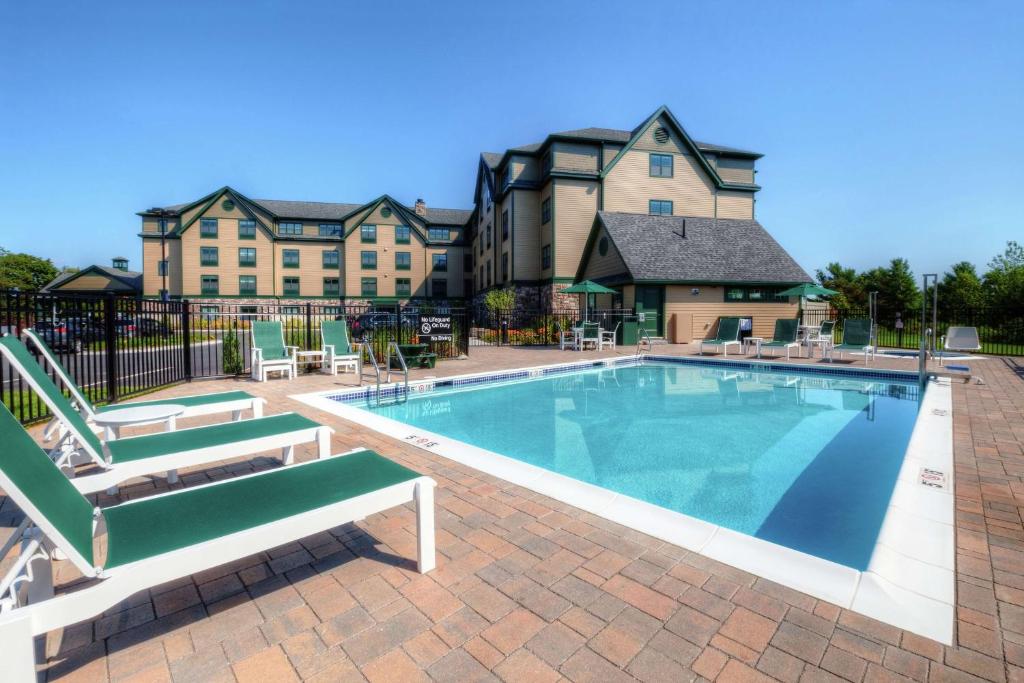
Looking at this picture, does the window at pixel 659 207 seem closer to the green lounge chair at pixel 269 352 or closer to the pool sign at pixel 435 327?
the pool sign at pixel 435 327

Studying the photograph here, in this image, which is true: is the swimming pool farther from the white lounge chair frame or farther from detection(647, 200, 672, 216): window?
detection(647, 200, 672, 216): window

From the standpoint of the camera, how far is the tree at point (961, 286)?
33.3 m

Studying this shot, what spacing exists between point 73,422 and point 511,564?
2.85 metres

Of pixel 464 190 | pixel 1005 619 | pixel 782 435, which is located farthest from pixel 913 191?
pixel 464 190

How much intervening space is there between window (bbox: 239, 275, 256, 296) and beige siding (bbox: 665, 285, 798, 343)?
33434mm

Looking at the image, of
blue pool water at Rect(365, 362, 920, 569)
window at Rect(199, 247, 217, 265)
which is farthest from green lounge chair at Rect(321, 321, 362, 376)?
window at Rect(199, 247, 217, 265)

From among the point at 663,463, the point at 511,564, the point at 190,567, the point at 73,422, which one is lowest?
the point at 663,463

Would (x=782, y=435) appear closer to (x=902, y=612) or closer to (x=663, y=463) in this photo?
(x=663, y=463)

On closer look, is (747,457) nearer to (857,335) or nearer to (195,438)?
(195,438)

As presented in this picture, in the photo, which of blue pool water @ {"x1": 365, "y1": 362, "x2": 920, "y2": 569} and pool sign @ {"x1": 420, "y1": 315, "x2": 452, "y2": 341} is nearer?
blue pool water @ {"x1": 365, "y1": 362, "x2": 920, "y2": 569}

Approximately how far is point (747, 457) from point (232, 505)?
5444mm

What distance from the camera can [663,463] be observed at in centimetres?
552

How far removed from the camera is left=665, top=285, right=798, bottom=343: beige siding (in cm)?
1980

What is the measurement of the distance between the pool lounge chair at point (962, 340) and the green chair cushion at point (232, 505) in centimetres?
1478
